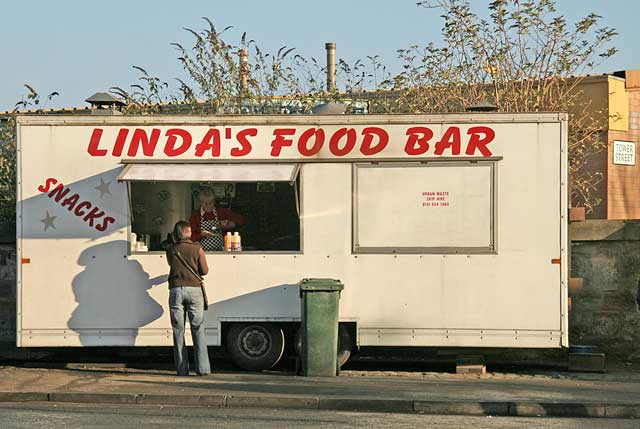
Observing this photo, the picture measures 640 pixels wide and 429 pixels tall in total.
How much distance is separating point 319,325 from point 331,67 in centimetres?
1258

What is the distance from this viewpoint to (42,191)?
523 inches

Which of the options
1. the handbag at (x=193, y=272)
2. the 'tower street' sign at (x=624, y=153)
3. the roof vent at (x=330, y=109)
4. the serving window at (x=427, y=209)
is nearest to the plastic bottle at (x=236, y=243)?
the handbag at (x=193, y=272)

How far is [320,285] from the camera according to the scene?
1267 centimetres

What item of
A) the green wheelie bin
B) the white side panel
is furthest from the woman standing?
the green wheelie bin

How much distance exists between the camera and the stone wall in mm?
15312

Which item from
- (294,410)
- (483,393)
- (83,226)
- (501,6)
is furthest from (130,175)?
(501,6)

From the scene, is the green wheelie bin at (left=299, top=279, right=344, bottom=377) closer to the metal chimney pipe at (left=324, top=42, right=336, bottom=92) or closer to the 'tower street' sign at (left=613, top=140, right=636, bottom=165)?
the metal chimney pipe at (left=324, top=42, right=336, bottom=92)

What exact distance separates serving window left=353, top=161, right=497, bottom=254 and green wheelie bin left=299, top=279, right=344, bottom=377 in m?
0.71

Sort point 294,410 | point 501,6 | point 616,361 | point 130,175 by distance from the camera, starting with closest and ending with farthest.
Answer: point 294,410 → point 130,175 → point 616,361 → point 501,6

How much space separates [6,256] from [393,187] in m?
6.44

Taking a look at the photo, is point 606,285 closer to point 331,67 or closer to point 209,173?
point 209,173

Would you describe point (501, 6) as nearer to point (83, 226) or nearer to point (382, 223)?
point (382, 223)

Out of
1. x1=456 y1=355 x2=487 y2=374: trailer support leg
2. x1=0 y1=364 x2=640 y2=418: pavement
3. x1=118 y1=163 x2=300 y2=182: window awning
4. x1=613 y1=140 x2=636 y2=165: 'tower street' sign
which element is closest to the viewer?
x1=0 y1=364 x2=640 y2=418: pavement

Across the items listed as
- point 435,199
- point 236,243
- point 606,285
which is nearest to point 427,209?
point 435,199
